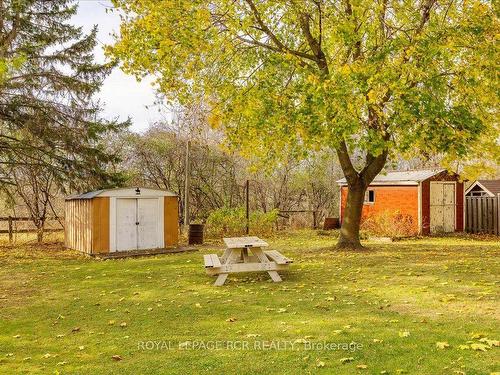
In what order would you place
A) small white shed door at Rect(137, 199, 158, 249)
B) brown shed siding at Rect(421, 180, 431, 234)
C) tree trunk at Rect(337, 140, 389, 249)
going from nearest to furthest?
1. tree trunk at Rect(337, 140, 389, 249)
2. small white shed door at Rect(137, 199, 158, 249)
3. brown shed siding at Rect(421, 180, 431, 234)

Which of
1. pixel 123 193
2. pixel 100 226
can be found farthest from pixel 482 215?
pixel 100 226

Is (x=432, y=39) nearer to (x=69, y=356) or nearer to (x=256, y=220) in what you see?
(x=69, y=356)

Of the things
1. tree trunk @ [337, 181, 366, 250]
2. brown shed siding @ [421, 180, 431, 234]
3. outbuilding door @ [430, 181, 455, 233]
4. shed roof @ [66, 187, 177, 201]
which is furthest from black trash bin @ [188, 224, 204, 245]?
outbuilding door @ [430, 181, 455, 233]

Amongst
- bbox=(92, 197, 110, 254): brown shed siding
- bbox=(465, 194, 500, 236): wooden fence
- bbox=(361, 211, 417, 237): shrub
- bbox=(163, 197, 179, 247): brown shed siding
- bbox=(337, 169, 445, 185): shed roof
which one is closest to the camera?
bbox=(92, 197, 110, 254): brown shed siding

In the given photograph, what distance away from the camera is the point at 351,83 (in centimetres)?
1201

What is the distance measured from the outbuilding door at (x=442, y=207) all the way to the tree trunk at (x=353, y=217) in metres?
8.48

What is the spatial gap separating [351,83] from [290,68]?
4.77 metres

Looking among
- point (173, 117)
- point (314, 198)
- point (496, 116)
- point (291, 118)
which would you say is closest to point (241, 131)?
point (291, 118)

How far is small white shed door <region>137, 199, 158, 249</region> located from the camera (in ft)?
59.1

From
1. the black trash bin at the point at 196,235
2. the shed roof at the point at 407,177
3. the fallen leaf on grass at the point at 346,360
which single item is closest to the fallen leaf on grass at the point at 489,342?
the fallen leaf on grass at the point at 346,360

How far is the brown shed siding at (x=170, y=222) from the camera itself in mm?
18656

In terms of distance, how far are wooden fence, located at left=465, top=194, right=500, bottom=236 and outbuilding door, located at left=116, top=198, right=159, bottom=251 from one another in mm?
15469

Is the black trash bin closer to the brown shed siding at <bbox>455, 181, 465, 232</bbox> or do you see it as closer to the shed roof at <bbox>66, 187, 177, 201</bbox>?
the shed roof at <bbox>66, 187, 177, 201</bbox>

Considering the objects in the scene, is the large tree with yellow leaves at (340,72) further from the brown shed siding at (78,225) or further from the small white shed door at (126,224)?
the brown shed siding at (78,225)
